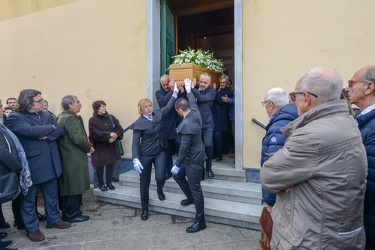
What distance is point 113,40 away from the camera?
19.4 ft

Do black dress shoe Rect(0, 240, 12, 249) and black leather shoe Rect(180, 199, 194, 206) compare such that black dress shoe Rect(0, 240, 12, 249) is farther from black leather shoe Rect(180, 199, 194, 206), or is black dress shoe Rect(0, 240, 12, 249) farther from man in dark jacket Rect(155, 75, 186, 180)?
man in dark jacket Rect(155, 75, 186, 180)

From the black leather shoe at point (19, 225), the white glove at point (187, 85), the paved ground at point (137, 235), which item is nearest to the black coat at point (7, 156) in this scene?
the paved ground at point (137, 235)

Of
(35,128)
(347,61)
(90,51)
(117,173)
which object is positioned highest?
(90,51)

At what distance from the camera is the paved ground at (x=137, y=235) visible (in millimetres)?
3529

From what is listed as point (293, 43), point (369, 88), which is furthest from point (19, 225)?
point (293, 43)

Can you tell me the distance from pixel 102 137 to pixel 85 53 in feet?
8.17

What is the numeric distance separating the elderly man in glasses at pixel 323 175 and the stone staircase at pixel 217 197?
2.33 m

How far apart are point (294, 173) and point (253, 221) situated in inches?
99.5

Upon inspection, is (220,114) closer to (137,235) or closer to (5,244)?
(137,235)

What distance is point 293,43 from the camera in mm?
4445

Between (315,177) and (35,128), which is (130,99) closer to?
(35,128)

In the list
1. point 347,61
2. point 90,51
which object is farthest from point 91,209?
point 347,61

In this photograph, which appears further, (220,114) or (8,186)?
(220,114)

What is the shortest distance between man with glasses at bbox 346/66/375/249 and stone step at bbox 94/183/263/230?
2.02 m
